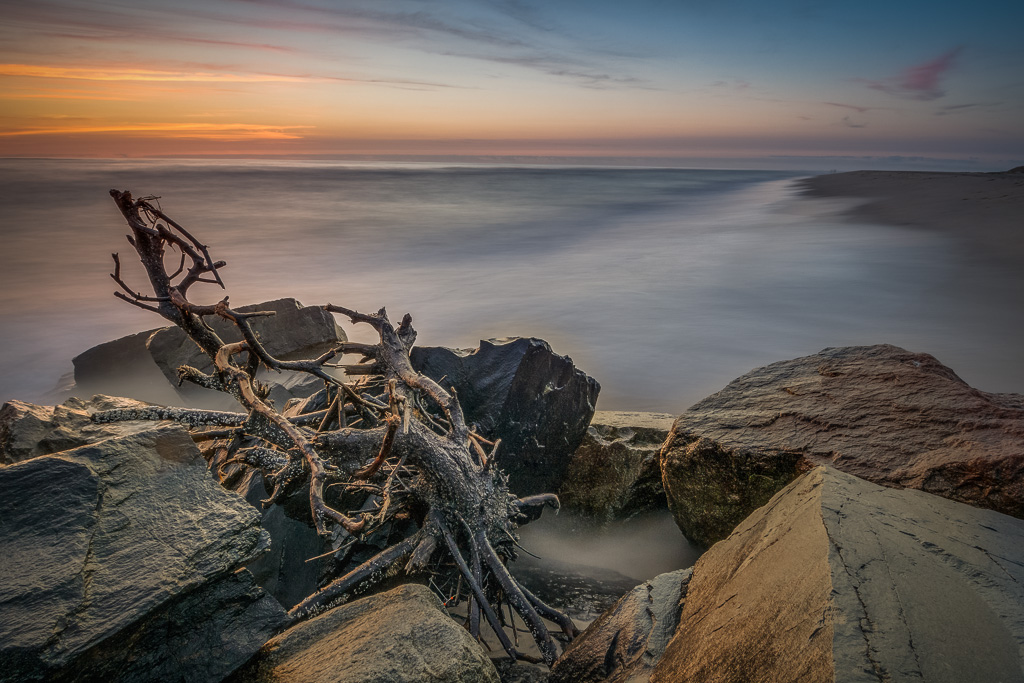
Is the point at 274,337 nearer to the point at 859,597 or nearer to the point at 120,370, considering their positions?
the point at 120,370

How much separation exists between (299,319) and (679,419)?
459 cm

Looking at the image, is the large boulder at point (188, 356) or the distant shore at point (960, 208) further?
the distant shore at point (960, 208)

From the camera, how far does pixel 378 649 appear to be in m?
2.07

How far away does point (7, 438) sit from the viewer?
9.20ft

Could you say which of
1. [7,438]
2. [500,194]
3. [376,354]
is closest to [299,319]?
[376,354]

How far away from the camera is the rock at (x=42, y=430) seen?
277cm

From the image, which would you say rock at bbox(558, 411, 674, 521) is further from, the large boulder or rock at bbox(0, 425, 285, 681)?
the large boulder

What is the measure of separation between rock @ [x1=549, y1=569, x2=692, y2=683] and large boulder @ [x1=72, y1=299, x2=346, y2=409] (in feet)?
13.4

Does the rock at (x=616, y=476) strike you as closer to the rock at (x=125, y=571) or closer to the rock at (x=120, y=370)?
the rock at (x=125, y=571)

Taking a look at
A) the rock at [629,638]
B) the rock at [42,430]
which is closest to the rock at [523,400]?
the rock at [629,638]

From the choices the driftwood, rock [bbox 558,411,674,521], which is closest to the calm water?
rock [bbox 558,411,674,521]

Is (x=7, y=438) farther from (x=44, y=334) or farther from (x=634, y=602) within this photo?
(x=44, y=334)

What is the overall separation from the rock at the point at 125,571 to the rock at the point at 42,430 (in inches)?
19.1

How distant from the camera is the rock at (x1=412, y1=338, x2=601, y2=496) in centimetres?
420
